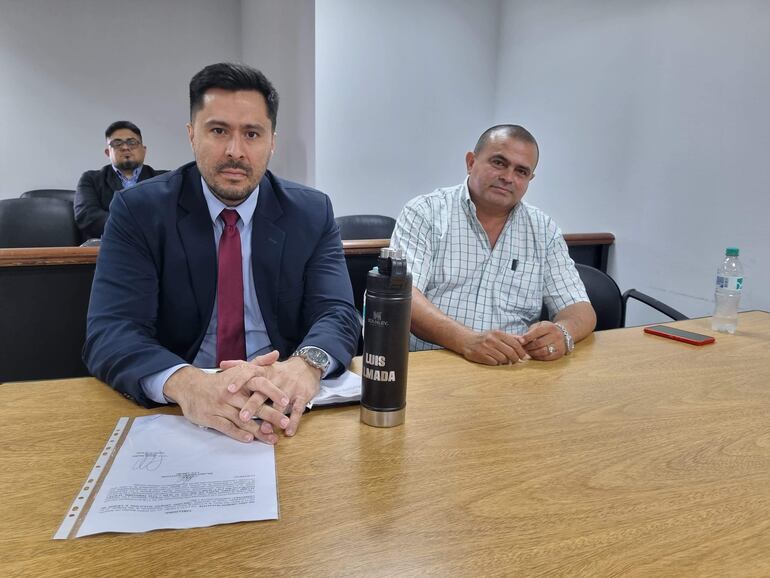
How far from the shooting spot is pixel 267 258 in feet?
4.71

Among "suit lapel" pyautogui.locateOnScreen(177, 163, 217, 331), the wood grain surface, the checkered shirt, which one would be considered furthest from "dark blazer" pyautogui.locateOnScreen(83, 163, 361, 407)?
the checkered shirt

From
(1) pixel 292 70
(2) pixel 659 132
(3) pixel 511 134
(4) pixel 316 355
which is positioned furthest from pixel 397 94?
(4) pixel 316 355

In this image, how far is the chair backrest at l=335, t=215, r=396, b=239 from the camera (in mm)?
2684

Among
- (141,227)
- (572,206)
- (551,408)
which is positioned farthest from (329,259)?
(572,206)

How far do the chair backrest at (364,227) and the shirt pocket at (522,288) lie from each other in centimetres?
90

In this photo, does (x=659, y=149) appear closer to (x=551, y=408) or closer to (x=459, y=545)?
(x=551, y=408)

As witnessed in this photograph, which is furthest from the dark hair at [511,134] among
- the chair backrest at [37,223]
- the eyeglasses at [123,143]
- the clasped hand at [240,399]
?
the eyeglasses at [123,143]

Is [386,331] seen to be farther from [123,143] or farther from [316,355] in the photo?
[123,143]

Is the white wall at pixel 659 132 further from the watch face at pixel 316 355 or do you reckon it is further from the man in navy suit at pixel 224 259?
the watch face at pixel 316 355

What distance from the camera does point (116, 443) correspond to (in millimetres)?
887

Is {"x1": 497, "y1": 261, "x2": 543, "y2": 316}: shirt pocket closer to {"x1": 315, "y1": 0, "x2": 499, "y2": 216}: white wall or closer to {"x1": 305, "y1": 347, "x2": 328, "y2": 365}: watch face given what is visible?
{"x1": 305, "y1": 347, "x2": 328, "y2": 365}: watch face

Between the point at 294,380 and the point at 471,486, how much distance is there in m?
0.40

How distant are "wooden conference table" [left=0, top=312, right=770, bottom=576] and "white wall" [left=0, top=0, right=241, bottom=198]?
4666 mm

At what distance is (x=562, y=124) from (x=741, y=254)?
1293 millimetres
